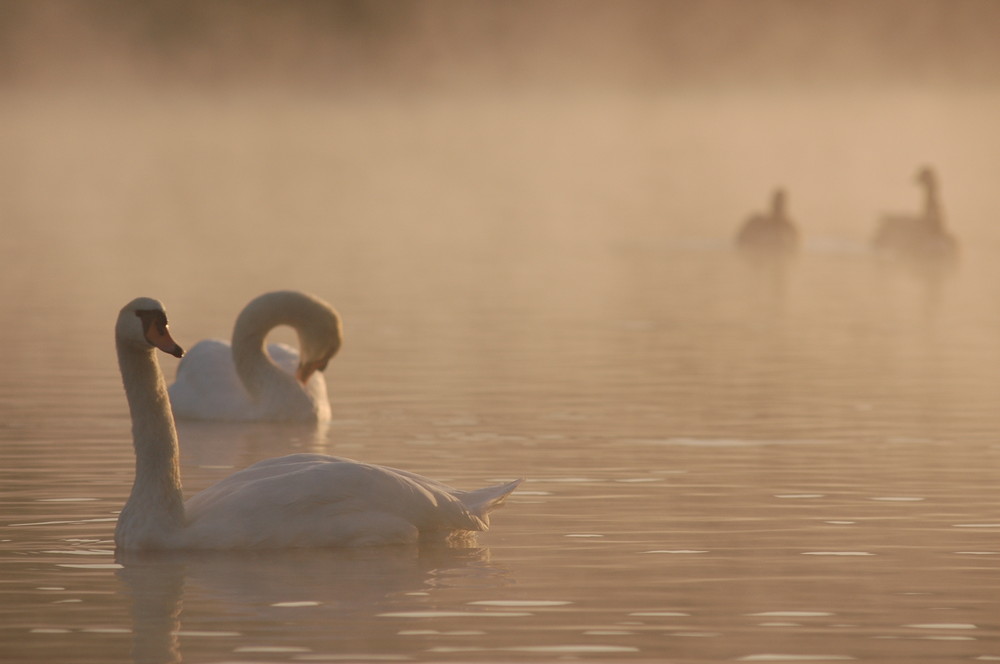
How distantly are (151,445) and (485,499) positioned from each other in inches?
66.9

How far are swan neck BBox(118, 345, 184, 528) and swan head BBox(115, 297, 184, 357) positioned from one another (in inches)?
5.1

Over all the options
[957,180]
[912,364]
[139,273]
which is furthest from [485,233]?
[957,180]

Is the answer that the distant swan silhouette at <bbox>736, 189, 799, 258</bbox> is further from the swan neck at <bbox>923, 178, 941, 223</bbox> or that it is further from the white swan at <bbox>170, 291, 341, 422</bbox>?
the white swan at <bbox>170, 291, 341, 422</bbox>

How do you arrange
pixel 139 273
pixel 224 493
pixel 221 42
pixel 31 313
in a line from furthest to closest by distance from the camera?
pixel 221 42
pixel 139 273
pixel 31 313
pixel 224 493

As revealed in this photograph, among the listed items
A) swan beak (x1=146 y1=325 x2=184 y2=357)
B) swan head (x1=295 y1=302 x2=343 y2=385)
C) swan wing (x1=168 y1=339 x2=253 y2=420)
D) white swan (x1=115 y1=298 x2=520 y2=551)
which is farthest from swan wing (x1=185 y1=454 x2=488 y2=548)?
swan head (x1=295 y1=302 x2=343 y2=385)

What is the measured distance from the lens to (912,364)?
894 inches

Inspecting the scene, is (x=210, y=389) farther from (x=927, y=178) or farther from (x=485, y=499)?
(x=927, y=178)

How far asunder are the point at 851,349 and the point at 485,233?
2232 centimetres

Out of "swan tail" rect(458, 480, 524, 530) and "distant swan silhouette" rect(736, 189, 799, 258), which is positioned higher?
"distant swan silhouette" rect(736, 189, 799, 258)

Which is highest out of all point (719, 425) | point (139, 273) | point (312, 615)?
point (139, 273)

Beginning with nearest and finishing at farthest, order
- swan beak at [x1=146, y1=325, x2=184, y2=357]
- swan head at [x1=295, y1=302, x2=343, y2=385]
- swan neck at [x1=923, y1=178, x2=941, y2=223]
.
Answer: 1. swan beak at [x1=146, y1=325, x2=184, y2=357]
2. swan head at [x1=295, y1=302, x2=343, y2=385]
3. swan neck at [x1=923, y1=178, x2=941, y2=223]

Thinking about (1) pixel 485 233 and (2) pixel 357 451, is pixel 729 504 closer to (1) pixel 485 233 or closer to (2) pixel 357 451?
(2) pixel 357 451

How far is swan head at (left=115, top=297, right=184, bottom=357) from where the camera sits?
12344 mm

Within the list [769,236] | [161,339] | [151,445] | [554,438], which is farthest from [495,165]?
[161,339]
